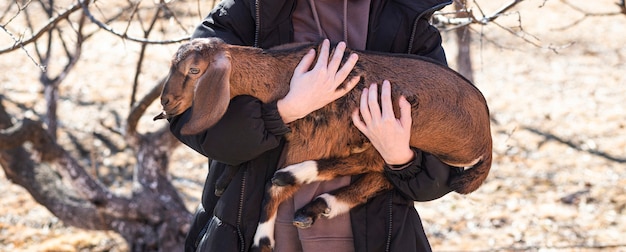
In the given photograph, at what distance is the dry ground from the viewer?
6605 millimetres

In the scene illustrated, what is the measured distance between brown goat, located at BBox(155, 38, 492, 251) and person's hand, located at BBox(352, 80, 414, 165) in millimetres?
92

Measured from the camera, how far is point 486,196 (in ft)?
24.7

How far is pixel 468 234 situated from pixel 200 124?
4.38m

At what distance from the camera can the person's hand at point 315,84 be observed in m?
2.89

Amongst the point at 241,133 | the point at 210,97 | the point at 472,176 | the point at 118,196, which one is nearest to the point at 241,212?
the point at 241,133

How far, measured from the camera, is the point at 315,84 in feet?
9.50

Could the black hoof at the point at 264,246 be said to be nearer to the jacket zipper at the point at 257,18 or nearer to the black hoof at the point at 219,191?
the black hoof at the point at 219,191

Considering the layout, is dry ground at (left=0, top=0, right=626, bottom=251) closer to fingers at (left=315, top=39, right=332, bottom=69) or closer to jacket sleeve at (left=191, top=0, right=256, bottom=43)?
jacket sleeve at (left=191, top=0, right=256, bottom=43)

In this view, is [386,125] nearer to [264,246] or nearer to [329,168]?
[329,168]

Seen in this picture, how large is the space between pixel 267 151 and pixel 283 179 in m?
0.12

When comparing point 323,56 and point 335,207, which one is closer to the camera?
point 323,56

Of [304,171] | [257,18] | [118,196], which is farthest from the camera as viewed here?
[118,196]

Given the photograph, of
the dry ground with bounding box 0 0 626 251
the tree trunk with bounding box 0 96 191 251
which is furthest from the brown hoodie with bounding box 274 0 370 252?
the tree trunk with bounding box 0 96 191 251

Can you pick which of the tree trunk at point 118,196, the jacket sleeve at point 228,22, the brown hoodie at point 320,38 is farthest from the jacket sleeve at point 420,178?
the tree trunk at point 118,196
